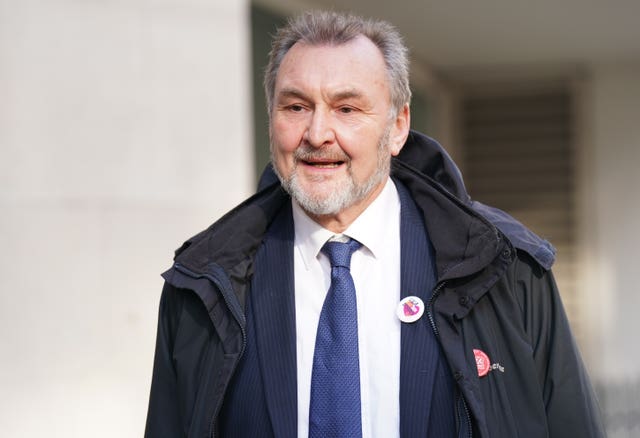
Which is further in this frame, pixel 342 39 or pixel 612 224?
pixel 612 224

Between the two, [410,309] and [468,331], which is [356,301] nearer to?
[410,309]

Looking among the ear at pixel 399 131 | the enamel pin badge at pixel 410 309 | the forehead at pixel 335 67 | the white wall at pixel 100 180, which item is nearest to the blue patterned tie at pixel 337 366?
the enamel pin badge at pixel 410 309

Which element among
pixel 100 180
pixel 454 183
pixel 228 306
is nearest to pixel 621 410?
pixel 100 180

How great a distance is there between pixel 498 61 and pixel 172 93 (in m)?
7.24

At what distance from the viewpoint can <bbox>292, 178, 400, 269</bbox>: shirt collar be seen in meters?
3.20

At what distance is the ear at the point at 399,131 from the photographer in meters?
3.29

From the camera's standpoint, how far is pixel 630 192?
12.5 m


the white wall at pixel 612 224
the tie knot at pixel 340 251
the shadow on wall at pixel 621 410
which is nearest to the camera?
the tie knot at pixel 340 251

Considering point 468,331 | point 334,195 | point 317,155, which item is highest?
point 317,155

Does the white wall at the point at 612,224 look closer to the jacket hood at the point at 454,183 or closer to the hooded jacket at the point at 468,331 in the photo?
the jacket hood at the point at 454,183

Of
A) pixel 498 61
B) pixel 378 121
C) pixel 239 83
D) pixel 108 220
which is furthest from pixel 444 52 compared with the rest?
pixel 378 121

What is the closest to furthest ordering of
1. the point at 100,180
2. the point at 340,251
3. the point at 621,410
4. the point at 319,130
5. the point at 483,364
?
the point at 483,364
the point at 319,130
the point at 340,251
the point at 100,180
the point at 621,410

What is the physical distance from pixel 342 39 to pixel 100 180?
84.9 inches

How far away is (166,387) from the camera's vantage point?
10.5 feet
